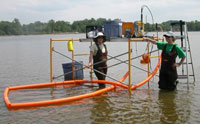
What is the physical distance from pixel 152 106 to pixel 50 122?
9.99 feet

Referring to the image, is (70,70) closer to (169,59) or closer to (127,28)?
(127,28)

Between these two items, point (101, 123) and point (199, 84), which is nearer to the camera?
point (101, 123)

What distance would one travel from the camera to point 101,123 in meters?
7.05

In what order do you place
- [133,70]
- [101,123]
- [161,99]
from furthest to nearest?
1. [133,70]
2. [161,99]
3. [101,123]

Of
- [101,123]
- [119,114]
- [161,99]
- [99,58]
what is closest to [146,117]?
[119,114]

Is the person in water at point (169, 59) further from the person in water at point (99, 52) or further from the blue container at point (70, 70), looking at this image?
the blue container at point (70, 70)

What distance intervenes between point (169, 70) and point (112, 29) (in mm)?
2539

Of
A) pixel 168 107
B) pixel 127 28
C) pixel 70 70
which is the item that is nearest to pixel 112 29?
pixel 127 28

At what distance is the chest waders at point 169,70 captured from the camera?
353 inches

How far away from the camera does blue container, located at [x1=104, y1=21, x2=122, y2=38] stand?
10.2 metres

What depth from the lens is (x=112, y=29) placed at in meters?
10.2

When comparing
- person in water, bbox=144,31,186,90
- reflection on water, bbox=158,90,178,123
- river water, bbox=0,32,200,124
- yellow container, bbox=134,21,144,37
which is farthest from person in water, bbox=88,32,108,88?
reflection on water, bbox=158,90,178,123

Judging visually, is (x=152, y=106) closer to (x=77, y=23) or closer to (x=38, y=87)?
(x=38, y=87)

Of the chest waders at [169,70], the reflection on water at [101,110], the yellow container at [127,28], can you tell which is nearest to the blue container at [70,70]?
the yellow container at [127,28]
